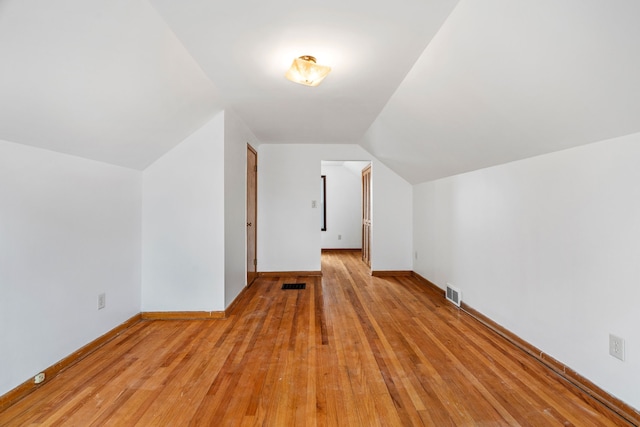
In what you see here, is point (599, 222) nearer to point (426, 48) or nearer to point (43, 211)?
point (426, 48)

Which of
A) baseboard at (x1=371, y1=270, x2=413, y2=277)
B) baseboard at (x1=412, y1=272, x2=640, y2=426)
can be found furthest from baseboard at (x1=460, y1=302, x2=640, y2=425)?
baseboard at (x1=371, y1=270, x2=413, y2=277)

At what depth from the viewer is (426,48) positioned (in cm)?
206

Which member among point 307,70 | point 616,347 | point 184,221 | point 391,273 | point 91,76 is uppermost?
point 307,70

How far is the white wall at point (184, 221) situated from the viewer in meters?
3.11

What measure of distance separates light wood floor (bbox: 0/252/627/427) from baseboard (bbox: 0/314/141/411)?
2.1 inches

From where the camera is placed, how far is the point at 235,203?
11.8 feet

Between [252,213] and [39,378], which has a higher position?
[252,213]

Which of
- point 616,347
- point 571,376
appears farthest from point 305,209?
point 616,347

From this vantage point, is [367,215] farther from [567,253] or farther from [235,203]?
[567,253]

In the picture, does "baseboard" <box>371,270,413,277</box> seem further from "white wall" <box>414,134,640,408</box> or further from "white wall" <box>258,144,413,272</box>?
"white wall" <box>414,134,640,408</box>

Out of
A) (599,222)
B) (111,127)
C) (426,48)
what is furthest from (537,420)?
(111,127)

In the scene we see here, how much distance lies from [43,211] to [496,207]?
350cm

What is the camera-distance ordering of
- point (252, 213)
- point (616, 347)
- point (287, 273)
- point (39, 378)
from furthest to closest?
point (287, 273), point (252, 213), point (39, 378), point (616, 347)

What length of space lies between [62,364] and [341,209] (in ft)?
20.6
